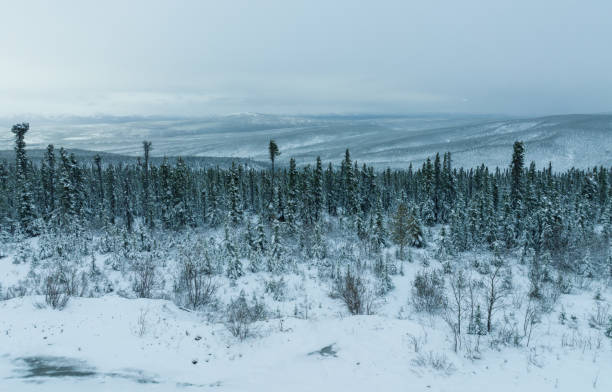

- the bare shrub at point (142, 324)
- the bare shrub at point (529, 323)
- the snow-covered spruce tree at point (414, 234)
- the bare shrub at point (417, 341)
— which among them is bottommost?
the snow-covered spruce tree at point (414, 234)

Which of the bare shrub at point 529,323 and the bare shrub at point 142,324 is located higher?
the bare shrub at point 142,324

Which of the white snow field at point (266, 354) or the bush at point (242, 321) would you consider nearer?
the white snow field at point (266, 354)

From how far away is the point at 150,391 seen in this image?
863 centimetres

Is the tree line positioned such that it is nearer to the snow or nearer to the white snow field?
the white snow field

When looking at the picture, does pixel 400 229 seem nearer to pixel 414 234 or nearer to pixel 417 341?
pixel 414 234

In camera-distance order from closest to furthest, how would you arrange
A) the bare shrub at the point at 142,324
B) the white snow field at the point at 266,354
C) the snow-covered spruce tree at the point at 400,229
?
the white snow field at the point at 266,354 → the bare shrub at the point at 142,324 → the snow-covered spruce tree at the point at 400,229

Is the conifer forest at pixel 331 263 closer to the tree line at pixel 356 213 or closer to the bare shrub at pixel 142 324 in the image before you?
the bare shrub at pixel 142 324

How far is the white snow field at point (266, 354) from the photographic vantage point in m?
9.27

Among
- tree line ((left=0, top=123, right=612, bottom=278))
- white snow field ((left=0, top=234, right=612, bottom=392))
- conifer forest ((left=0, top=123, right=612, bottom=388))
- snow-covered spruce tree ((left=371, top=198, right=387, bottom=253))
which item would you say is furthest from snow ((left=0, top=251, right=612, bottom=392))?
snow-covered spruce tree ((left=371, top=198, right=387, bottom=253))

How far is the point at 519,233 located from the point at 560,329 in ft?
123

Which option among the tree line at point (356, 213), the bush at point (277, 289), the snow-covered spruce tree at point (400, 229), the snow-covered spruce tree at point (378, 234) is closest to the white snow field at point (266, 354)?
the bush at point (277, 289)

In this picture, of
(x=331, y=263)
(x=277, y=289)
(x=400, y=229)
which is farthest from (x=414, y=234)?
(x=277, y=289)

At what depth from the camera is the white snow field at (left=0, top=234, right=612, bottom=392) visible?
9266mm

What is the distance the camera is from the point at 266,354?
35.9ft
